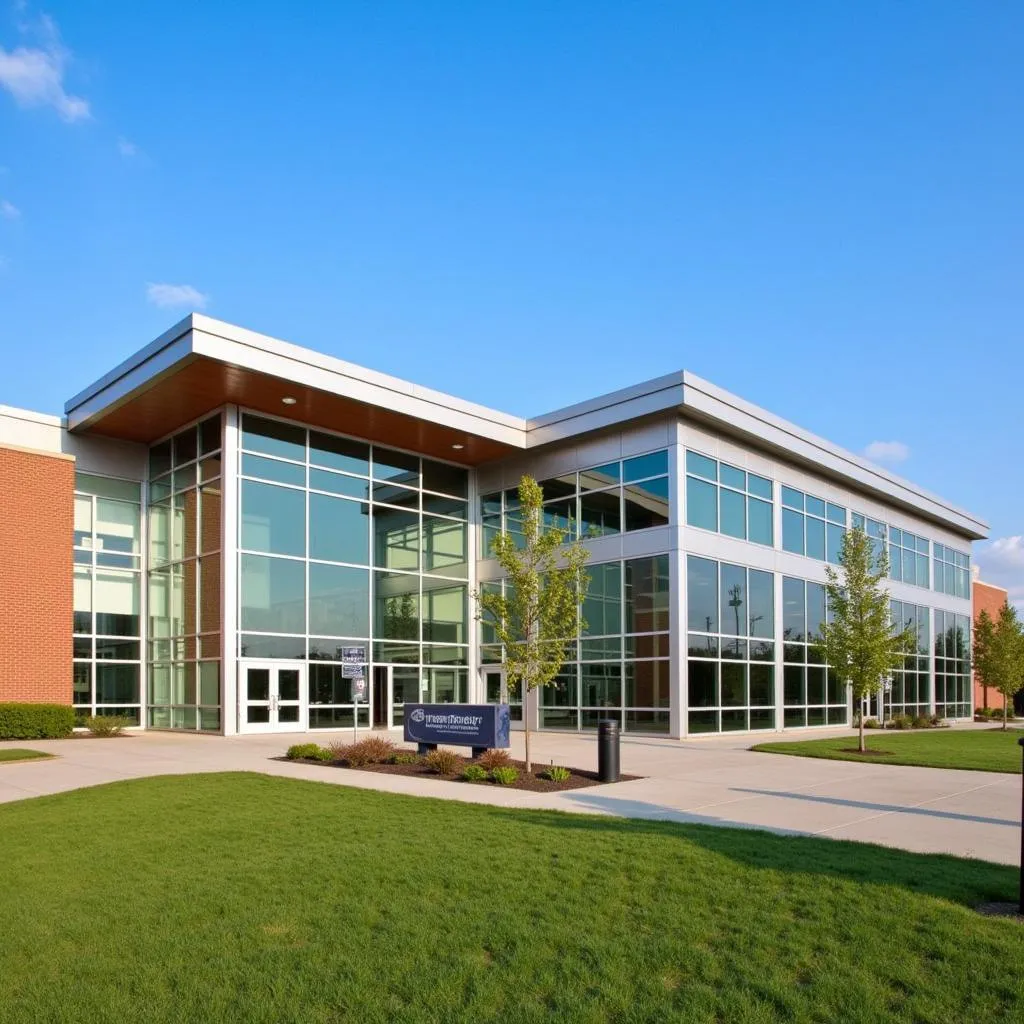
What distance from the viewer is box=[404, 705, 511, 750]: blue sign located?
1677cm

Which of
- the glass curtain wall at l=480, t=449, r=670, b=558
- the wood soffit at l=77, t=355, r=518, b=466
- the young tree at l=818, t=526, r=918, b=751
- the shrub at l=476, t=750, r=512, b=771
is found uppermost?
the wood soffit at l=77, t=355, r=518, b=466

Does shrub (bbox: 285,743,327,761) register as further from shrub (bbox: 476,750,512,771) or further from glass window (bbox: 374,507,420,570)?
glass window (bbox: 374,507,420,570)

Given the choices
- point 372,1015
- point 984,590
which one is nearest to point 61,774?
point 372,1015

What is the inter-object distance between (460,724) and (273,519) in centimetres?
1187

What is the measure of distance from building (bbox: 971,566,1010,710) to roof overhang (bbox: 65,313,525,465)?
3538cm

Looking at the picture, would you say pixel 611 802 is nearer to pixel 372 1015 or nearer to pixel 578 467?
pixel 372 1015

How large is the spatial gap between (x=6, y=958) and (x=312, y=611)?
21.3m

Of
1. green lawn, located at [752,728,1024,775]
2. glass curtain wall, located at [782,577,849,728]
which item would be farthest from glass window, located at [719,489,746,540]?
green lawn, located at [752,728,1024,775]

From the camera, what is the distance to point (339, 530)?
94.1 ft

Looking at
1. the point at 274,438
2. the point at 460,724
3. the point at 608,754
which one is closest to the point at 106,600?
the point at 274,438

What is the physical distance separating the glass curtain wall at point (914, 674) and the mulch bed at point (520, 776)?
26.9m

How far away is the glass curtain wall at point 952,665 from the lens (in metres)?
43.4

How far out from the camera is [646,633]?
27.5 m

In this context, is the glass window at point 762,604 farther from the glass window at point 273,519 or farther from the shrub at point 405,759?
the shrub at point 405,759
